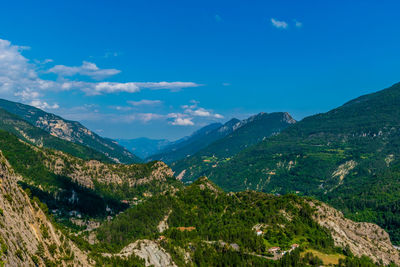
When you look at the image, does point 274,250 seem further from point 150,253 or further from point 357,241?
point 357,241

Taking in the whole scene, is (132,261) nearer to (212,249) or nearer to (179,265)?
(179,265)

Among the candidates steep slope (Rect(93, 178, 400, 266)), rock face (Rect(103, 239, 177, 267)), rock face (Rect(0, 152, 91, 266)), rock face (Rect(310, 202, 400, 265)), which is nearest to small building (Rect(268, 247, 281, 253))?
steep slope (Rect(93, 178, 400, 266))

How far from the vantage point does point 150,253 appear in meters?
136

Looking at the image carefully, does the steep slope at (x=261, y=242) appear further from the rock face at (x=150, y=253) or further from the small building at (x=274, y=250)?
the small building at (x=274, y=250)

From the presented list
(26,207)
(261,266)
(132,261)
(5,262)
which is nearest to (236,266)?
(261,266)

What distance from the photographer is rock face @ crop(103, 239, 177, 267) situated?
5223 inches

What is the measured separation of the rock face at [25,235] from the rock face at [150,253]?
35.2 metres

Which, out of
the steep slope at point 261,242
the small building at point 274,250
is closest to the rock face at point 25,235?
the steep slope at point 261,242

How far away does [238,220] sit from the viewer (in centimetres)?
19775

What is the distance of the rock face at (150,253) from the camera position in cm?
13266

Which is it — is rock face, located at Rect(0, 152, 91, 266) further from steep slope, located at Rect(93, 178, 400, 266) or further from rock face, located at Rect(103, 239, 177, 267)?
steep slope, located at Rect(93, 178, 400, 266)

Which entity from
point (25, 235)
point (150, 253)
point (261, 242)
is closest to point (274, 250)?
point (261, 242)

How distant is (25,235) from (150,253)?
7049 cm

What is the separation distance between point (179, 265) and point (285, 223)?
7555cm
